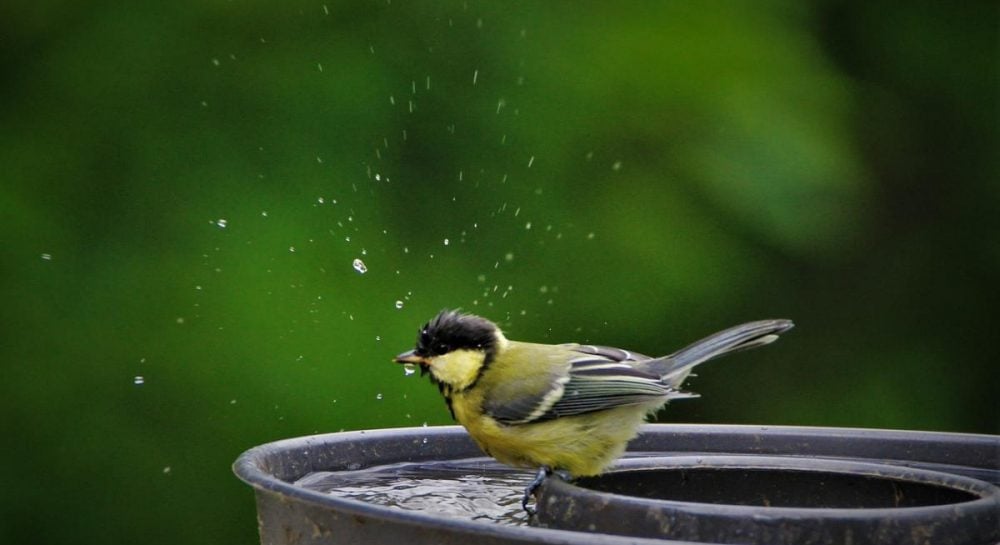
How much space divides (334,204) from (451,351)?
1033mm

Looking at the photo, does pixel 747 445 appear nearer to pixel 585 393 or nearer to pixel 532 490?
pixel 585 393

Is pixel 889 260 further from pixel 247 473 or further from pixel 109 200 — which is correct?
pixel 247 473

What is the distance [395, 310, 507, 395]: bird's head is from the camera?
3.38 metres

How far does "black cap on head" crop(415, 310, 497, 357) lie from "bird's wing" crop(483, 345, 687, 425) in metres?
0.23

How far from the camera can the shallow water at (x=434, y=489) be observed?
2.65 metres

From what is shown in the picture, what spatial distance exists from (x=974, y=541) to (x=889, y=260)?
3133 mm

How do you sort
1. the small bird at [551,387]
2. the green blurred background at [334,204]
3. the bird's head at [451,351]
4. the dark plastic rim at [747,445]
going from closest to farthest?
the dark plastic rim at [747,445] < the small bird at [551,387] < the bird's head at [451,351] < the green blurred background at [334,204]

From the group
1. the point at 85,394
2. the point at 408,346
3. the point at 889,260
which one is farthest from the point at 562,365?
the point at 889,260

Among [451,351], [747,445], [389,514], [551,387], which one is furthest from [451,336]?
[389,514]

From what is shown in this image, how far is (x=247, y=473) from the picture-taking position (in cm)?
232

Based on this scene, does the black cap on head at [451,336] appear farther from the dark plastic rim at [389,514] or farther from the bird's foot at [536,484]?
the dark plastic rim at [389,514]

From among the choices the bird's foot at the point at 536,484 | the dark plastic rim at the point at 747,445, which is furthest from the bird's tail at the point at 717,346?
the bird's foot at the point at 536,484

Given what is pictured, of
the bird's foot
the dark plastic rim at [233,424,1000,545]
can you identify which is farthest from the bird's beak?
the bird's foot

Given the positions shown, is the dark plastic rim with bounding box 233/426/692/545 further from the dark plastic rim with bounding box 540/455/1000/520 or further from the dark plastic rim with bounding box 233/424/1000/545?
the dark plastic rim with bounding box 540/455/1000/520
